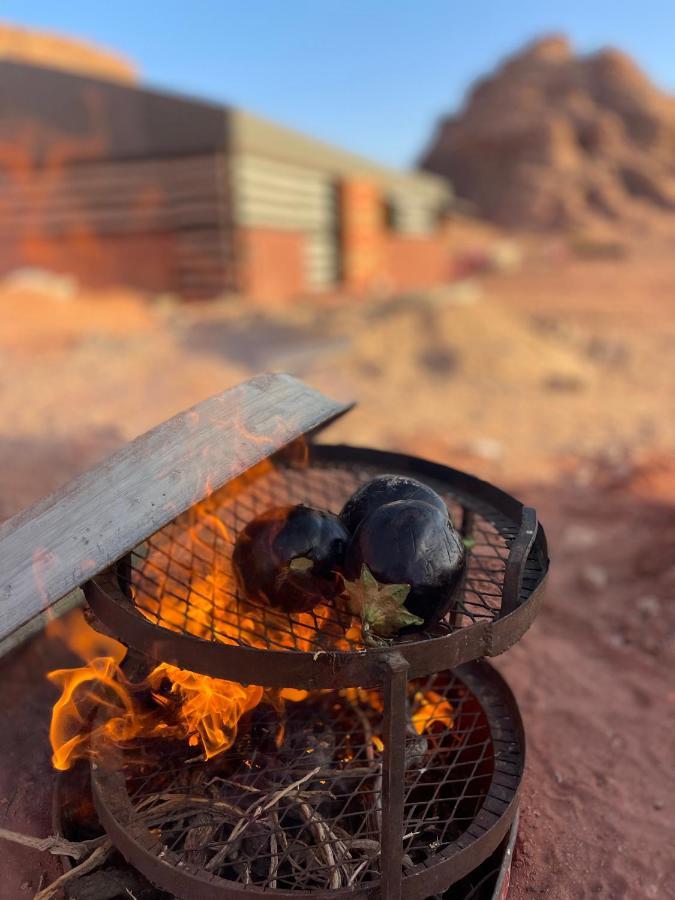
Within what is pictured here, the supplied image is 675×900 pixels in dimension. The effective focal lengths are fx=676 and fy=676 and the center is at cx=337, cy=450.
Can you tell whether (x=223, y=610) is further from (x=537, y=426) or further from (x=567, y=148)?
(x=567, y=148)

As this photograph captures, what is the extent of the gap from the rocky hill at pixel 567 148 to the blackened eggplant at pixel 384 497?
116 ft

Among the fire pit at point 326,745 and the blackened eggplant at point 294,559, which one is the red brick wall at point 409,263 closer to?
the fire pit at point 326,745

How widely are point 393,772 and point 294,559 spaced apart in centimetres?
58

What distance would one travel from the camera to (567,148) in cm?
3622

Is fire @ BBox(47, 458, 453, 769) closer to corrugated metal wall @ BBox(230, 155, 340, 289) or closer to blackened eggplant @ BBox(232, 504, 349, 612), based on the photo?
blackened eggplant @ BBox(232, 504, 349, 612)

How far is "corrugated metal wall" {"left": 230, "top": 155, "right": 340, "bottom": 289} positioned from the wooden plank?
38.4 ft

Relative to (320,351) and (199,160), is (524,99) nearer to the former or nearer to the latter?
(199,160)

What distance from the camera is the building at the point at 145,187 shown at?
12.5 metres

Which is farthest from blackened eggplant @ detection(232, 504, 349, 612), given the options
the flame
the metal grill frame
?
the flame

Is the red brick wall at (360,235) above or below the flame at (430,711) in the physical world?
above

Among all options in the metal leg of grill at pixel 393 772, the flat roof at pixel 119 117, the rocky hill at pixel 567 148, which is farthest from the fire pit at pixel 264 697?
the rocky hill at pixel 567 148

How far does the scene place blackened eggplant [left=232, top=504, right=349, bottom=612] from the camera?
184 cm

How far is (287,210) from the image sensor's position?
14.6 metres

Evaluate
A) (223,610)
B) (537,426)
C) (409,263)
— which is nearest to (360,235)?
(409,263)
